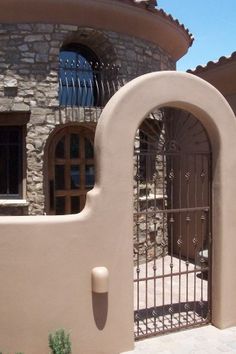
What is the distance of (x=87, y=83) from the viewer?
8.45m

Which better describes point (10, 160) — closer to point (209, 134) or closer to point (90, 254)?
point (90, 254)

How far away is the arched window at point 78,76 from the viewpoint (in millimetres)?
8039

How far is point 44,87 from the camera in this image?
7.62m

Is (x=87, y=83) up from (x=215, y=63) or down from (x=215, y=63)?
down

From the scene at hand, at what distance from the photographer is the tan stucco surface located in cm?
422

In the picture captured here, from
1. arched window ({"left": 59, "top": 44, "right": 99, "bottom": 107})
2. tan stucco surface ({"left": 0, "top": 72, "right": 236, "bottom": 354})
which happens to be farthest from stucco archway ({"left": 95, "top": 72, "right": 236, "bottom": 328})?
arched window ({"left": 59, "top": 44, "right": 99, "bottom": 107})

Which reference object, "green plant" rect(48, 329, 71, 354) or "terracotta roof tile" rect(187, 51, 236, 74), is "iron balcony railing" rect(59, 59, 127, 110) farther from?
"green plant" rect(48, 329, 71, 354)

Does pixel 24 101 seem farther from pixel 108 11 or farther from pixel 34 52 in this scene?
pixel 108 11

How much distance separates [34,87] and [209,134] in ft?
12.6

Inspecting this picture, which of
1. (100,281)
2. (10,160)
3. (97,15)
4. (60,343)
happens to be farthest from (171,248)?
(97,15)

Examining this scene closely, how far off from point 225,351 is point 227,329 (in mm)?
644

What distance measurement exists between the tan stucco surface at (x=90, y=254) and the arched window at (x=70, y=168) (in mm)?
3665

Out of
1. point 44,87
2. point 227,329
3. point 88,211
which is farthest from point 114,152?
point 44,87

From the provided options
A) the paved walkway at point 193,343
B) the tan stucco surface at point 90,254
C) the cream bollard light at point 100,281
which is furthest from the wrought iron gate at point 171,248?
the cream bollard light at point 100,281
